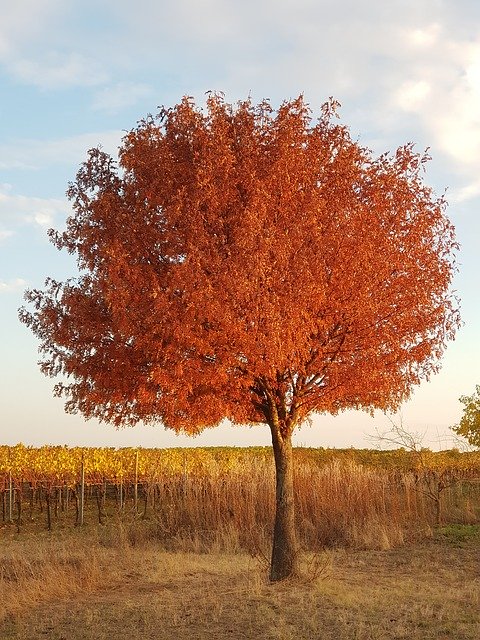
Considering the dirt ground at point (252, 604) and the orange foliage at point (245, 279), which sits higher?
the orange foliage at point (245, 279)

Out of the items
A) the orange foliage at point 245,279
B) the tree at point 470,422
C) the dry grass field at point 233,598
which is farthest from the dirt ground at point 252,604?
the tree at point 470,422

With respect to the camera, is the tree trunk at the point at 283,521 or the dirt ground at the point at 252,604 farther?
the tree trunk at the point at 283,521

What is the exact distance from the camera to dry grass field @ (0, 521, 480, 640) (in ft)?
31.0

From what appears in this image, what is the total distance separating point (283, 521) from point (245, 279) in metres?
4.85

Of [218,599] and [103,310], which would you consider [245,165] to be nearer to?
[103,310]

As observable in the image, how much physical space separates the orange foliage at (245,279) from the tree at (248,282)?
0.10ft

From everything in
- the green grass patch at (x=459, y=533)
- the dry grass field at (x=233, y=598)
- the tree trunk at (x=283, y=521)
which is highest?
the tree trunk at (x=283, y=521)

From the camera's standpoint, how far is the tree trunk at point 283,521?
1277cm

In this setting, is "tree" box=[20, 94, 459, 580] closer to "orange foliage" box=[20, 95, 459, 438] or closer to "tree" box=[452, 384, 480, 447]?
"orange foliage" box=[20, 95, 459, 438]

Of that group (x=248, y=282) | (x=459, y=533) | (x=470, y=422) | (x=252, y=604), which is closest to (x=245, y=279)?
(x=248, y=282)

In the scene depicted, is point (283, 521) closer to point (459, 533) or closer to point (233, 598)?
point (233, 598)

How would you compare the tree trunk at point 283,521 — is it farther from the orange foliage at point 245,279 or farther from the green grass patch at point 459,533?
the green grass patch at point 459,533

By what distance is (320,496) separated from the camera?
19.2m

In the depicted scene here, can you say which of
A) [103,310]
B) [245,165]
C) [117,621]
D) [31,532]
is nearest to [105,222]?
[103,310]
